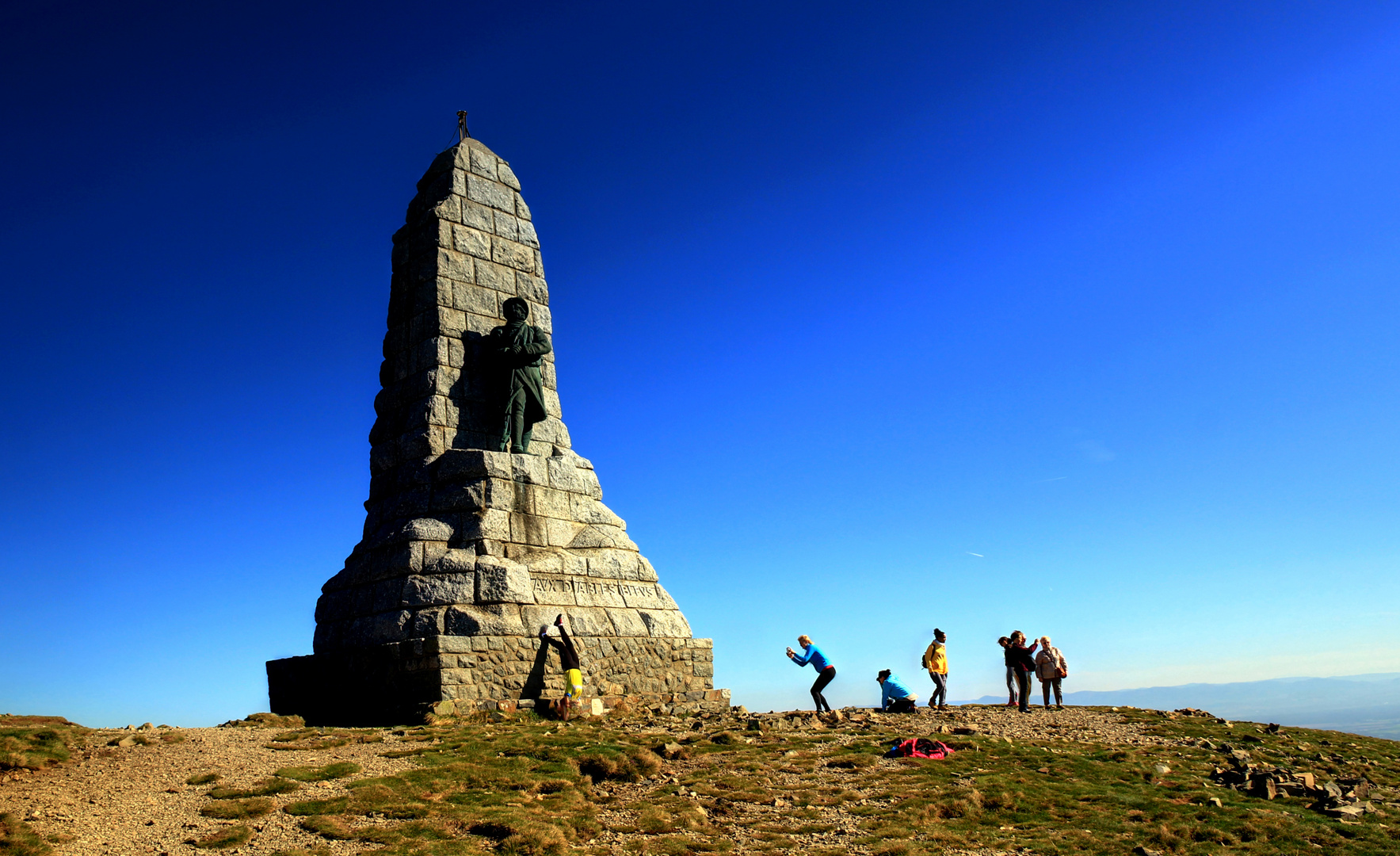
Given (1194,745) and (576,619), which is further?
(576,619)

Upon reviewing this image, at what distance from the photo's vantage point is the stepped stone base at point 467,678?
12219 millimetres

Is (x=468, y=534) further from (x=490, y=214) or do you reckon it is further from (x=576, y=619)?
(x=490, y=214)

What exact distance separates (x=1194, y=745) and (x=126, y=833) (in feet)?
40.8

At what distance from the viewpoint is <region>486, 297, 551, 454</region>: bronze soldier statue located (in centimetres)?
1552

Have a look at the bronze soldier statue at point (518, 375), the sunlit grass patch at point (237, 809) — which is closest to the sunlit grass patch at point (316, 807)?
the sunlit grass patch at point (237, 809)

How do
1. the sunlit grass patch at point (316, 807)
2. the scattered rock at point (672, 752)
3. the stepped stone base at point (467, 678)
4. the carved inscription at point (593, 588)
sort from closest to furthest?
the sunlit grass patch at point (316, 807) < the scattered rock at point (672, 752) < the stepped stone base at point (467, 678) < the carved inscription at point (593, 588)

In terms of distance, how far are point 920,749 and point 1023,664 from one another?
6131 millimetres

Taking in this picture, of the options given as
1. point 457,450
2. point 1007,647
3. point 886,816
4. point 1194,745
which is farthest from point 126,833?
point 1007,647

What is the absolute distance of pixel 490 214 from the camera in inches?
669

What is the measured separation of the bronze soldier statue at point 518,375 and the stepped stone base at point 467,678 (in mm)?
3861

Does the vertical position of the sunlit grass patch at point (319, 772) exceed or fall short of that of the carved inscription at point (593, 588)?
it falls short

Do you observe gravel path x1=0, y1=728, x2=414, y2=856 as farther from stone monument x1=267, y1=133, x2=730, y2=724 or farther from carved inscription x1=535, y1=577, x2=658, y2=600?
carved inscription x1=535, y1=577, x2=658, y2=600

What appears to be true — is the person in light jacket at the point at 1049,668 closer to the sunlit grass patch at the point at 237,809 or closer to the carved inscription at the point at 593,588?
the carved inscription at the point at 593,588

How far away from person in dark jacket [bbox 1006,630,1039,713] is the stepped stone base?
5.16m
